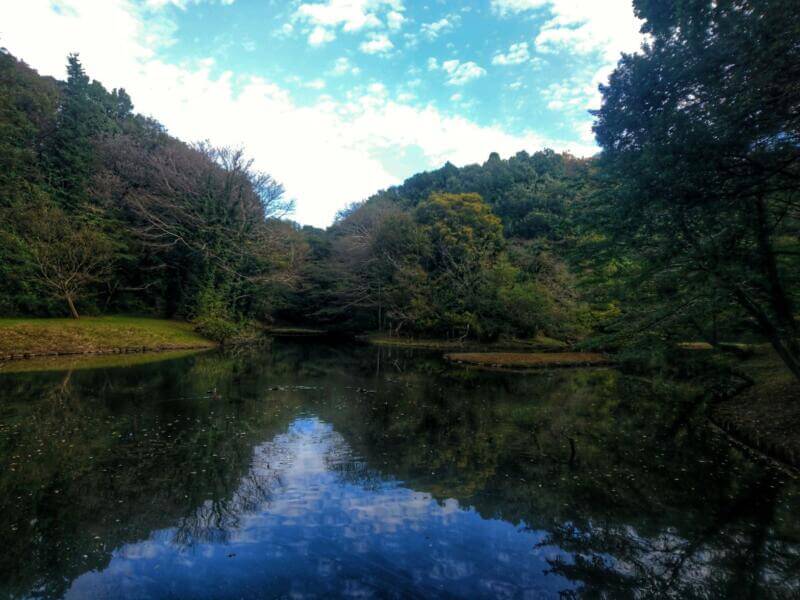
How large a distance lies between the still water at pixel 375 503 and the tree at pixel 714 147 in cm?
453

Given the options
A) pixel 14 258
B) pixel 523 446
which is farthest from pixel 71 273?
Answer: pixel 523 446

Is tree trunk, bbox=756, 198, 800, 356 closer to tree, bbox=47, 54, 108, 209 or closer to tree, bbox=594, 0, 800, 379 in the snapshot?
tree, bbox=594, 0, 800, 379

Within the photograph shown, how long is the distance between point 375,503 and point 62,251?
29.9m

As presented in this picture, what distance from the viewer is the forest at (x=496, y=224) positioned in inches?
300

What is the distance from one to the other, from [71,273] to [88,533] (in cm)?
2809

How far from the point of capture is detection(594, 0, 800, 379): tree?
665cm

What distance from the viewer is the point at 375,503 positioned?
7562mm

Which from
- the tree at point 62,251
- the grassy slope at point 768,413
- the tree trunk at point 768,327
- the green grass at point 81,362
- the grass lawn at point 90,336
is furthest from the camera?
the tree at point 62,251

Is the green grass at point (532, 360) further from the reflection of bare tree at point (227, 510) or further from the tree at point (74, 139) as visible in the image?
the tree at point (74, 139)

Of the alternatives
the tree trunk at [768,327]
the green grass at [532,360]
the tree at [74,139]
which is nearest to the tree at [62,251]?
the tree at [74,139]

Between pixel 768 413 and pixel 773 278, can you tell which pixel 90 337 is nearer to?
pixel 773 278

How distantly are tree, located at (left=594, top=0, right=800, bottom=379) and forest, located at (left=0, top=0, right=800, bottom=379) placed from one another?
0.13ft

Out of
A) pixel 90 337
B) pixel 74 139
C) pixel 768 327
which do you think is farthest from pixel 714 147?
pixel 74 139

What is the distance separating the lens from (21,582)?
5.07 meters
